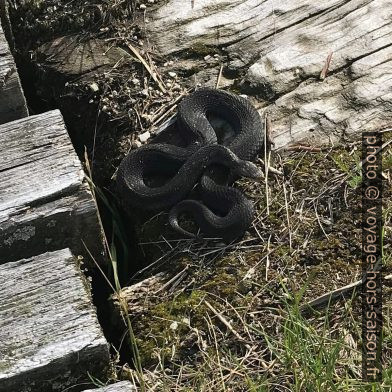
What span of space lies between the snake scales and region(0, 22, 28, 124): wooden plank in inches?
27.3

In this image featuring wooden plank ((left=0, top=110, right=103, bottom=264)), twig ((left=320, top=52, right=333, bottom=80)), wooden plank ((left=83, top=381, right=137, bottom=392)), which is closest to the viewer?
wooden plank ((left=83, top=381, right=137, bottom=392))

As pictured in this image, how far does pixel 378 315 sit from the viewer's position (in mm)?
3287

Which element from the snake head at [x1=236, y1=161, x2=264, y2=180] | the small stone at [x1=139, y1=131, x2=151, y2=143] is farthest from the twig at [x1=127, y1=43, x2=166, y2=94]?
the snake head at [x1=236, y1=161, x2=264, y2=180]

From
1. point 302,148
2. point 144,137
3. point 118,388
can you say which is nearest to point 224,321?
point 118,388

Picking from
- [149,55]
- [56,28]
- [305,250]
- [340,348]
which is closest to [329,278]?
[305,250]

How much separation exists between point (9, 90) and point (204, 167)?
46.1 inches

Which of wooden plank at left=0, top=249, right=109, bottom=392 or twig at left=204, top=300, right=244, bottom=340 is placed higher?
wooden plank at left=0, top=249, right=109, bottom=392

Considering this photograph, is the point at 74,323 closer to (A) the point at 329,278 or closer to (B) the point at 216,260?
(B) the point at 216,260

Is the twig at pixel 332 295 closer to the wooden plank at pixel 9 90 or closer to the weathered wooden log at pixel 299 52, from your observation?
the weathered wooden log at pixel 299 52

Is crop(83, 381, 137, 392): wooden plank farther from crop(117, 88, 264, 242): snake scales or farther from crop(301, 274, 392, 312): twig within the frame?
crop(117, 88, 264, 242): snake scales

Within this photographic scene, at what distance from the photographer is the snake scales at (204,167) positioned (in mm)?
3768

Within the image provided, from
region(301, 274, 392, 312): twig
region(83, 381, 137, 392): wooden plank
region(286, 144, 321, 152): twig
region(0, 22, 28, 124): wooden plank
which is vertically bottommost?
region(301, 274, 392, 312): twig

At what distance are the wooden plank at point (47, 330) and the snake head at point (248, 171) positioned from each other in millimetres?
1287

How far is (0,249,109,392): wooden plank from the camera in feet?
8.88
